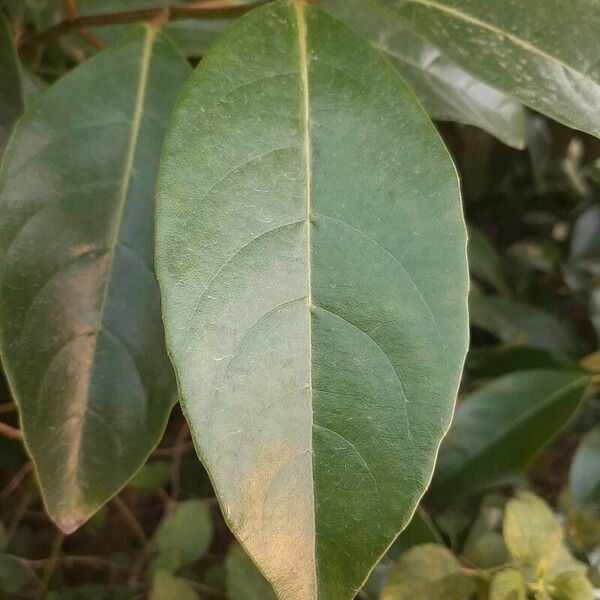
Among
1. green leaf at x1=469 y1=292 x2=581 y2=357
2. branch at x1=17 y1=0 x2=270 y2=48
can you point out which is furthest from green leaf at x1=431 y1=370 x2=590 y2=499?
branch at x1=17 y1=0 x2=270 y2=48

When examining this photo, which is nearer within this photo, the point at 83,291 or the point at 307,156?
the point at 307,156

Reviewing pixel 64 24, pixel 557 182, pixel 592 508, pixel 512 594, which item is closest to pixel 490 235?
pixel 557 182

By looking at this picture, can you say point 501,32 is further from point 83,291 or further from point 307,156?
point 83,291

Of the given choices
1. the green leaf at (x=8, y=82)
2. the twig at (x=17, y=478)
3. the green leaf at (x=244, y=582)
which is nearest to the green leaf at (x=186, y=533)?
A: the green leaf at (x=244, y=582)

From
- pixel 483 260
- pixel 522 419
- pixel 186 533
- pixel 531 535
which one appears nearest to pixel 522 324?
pixel 483 260

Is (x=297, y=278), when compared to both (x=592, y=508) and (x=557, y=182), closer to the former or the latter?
(x=592, y=508)

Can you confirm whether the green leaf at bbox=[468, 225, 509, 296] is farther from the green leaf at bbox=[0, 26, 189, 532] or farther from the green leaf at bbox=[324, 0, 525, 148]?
the green leaf at bbox=[0, 26, 189, 532]

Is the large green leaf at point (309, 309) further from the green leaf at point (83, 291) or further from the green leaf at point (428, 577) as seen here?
the green leaf at point (428, 577)
